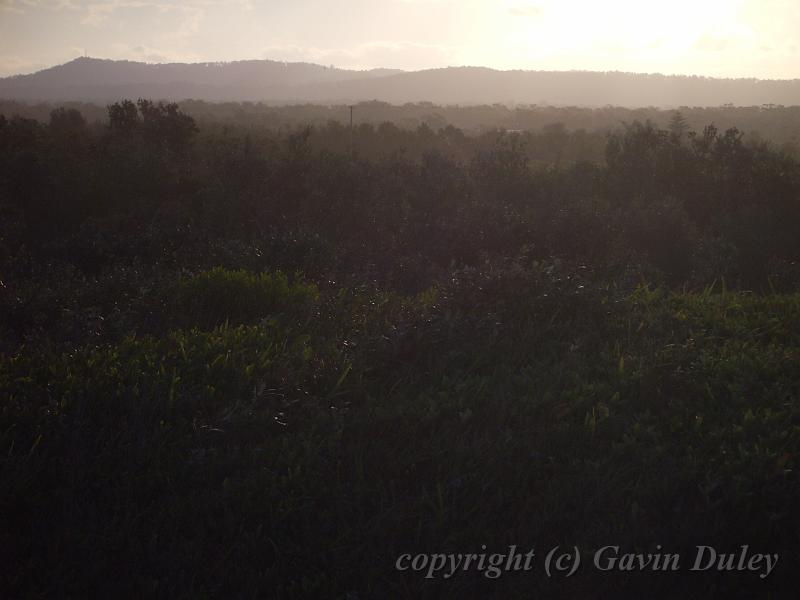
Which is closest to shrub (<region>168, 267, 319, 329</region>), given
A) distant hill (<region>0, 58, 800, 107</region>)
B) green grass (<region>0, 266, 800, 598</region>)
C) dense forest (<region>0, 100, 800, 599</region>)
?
dense forest (<region>0, 100, 800, 599</region>)

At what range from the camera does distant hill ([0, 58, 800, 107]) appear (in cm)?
12056

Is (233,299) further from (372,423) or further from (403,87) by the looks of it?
(403,87)

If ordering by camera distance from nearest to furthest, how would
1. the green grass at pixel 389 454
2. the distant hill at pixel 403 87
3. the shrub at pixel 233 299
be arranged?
the green grass at pixel 389 454 → the shrub at pixel 233 299 → the distant hill at pixel 403 87

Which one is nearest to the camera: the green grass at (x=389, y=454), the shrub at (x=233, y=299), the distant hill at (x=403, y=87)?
the green grass at (x=389, y=454)

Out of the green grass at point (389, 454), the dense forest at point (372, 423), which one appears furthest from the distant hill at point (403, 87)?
the green grass at point (389, 454)

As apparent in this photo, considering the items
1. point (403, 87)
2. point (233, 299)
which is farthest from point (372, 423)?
point (403, 87)

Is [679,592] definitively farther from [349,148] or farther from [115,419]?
[349,148]

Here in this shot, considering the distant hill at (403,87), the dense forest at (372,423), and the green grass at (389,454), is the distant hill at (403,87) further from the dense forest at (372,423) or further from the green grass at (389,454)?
the green grass at (389,454)

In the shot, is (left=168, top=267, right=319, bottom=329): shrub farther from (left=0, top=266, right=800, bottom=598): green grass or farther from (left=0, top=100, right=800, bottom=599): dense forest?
(left=0, top=266, right=800, bottom=598): green grass

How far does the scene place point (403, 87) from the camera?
139625 mm

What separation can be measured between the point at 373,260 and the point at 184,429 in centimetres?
571

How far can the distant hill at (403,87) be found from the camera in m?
121

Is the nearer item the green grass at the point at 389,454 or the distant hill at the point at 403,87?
the green grass at the point at 389,454

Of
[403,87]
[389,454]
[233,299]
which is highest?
[403,87]
